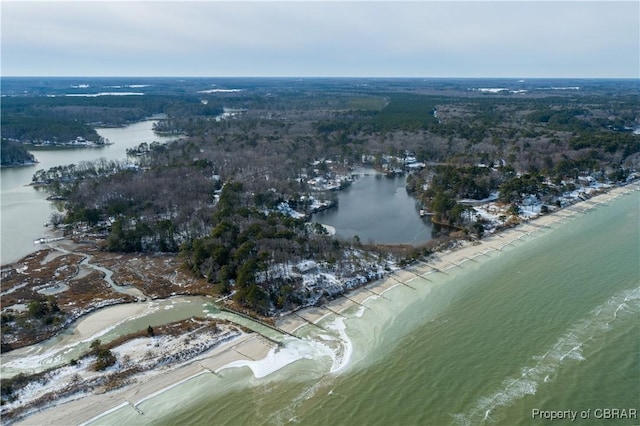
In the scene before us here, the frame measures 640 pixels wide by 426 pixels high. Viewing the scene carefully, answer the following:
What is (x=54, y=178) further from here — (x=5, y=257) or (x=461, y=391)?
(x=461, y=391)

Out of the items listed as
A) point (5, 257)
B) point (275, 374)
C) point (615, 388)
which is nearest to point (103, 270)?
point (5, 257)

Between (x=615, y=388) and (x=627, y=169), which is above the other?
(x=627, y=169)

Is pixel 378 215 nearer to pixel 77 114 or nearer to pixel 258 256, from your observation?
pixel 258 256

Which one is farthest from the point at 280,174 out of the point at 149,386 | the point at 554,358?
the point at 554,358

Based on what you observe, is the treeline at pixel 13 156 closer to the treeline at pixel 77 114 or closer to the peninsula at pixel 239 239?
the peninsula at pixel 239 239

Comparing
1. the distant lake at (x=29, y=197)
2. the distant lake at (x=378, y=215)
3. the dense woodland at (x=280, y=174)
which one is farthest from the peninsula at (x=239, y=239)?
the distant lake at (x=29, y=197)
